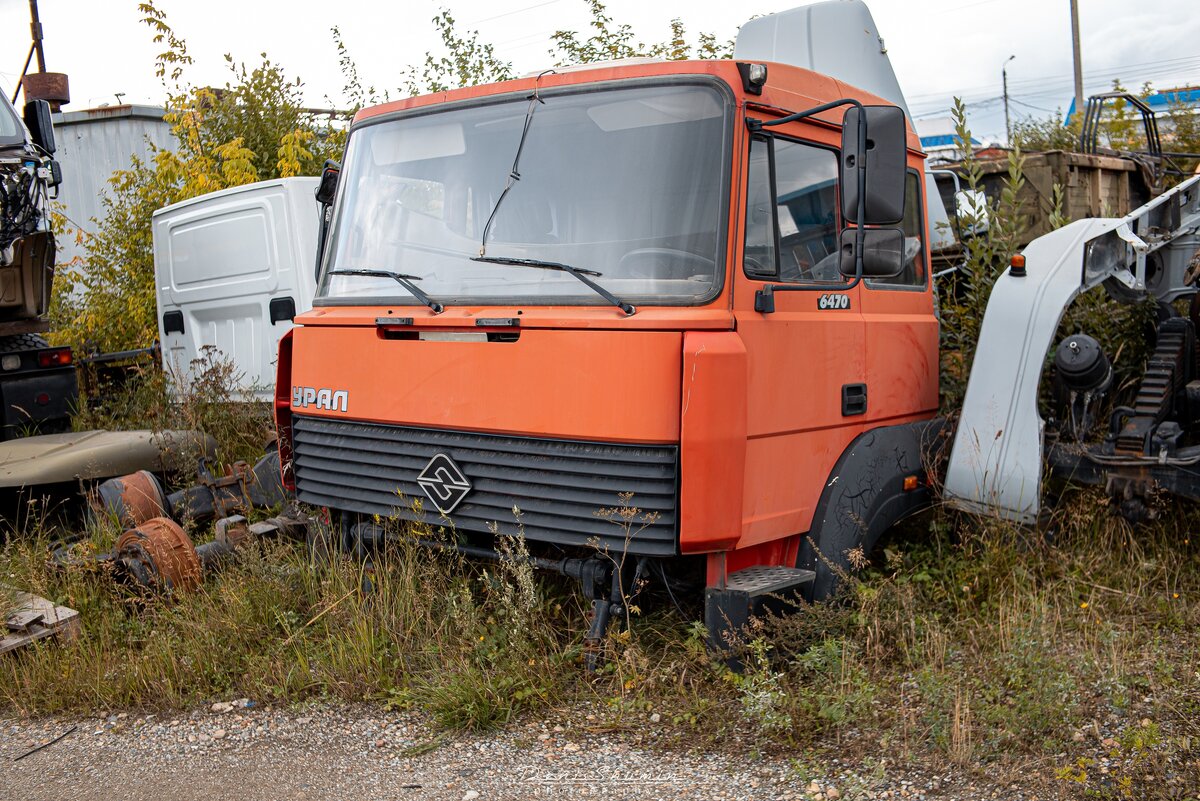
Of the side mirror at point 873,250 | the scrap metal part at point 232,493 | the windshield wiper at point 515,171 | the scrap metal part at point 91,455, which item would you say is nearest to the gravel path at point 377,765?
the side mirror at point 873,250

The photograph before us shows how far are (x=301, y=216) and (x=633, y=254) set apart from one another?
468cm

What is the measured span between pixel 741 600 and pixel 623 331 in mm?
1107

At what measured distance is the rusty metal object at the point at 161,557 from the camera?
5.37m

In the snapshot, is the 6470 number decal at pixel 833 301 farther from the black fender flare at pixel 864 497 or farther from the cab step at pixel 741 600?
the cab step at pixel 741 600

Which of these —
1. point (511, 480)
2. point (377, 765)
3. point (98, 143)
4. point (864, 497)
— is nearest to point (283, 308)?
point (511, 480)

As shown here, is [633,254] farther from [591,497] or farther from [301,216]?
[301,216]

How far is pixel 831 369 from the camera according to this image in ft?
15.2

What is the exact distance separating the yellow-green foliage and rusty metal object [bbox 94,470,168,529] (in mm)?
4227

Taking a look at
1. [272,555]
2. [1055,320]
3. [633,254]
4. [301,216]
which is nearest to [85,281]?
[301,216]

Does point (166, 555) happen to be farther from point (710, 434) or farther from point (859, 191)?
point (859, 191)

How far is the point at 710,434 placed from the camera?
12.7 ft

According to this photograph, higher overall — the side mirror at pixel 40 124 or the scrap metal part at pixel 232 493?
the side mirror at pixel 40 124

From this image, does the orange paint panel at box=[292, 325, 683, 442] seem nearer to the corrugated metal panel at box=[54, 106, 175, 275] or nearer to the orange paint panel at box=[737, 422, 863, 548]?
the orange paint panel at box=[737, 422, 863, 548]

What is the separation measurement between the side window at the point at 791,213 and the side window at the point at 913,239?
704mm
